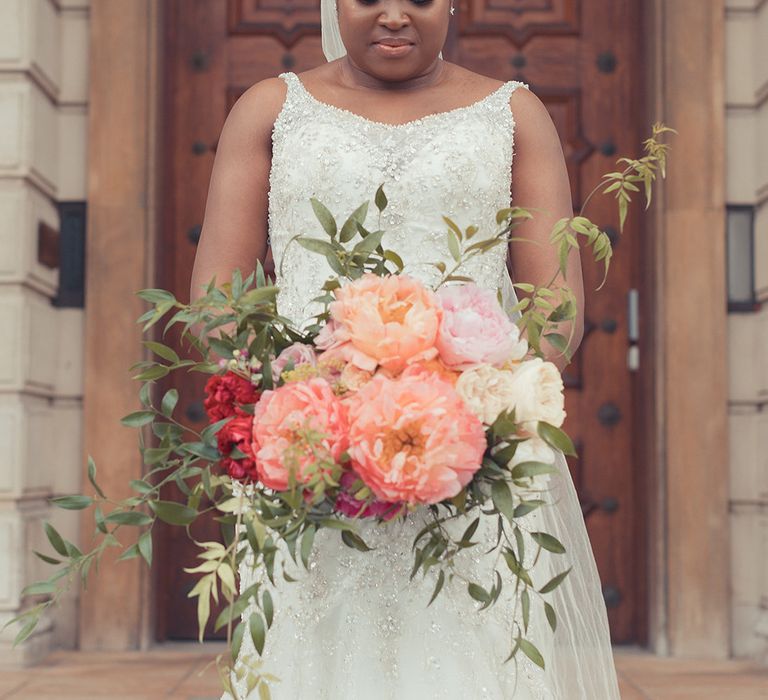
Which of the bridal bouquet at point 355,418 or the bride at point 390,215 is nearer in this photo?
the bridal bouquet at point 355,418

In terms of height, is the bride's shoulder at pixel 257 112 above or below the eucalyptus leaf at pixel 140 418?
above

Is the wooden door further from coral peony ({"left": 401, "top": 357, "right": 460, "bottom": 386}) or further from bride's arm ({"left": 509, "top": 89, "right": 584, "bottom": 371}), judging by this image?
coral peony ({"left": 401, "top": 357, "right": 460, "bottom": 386})

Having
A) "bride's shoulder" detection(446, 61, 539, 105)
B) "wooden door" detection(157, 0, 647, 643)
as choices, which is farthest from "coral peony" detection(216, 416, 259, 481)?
"wooden door" detection(157, 0, 647, 643)

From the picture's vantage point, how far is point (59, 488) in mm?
5188

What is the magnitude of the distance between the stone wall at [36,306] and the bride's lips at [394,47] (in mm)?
3108

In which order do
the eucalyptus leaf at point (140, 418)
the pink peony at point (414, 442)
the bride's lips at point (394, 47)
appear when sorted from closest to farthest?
the pink peony at point (414, 442), the eucalyptus leaf at point (140, 418), the bride's lips at point (394, 47)

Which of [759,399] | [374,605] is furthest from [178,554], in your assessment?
[374,605]

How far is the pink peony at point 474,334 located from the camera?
5.16ft

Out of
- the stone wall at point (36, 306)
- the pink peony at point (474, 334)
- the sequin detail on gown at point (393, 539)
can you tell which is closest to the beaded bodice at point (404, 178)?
the sequin detail on gown at point (393, 539)

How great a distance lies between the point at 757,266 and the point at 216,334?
361cm

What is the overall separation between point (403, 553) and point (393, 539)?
3 cm

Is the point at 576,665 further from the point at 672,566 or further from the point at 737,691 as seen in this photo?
the point at 672,566

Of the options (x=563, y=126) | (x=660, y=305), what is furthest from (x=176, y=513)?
(x=563, y=126)

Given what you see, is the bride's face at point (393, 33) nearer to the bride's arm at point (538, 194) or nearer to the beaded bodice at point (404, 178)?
the beaded bodice at point (404, 178)
